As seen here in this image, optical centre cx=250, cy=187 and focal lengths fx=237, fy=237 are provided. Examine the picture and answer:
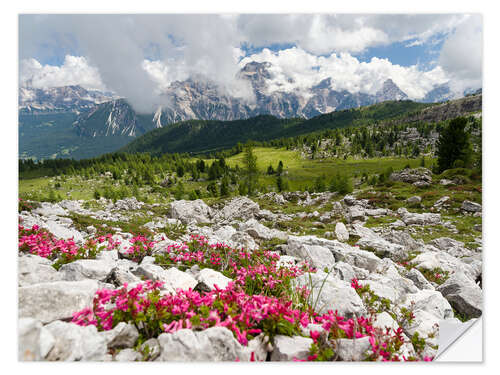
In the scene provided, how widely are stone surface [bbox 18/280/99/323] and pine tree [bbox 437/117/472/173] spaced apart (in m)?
31.1

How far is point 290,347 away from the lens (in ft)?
11.8

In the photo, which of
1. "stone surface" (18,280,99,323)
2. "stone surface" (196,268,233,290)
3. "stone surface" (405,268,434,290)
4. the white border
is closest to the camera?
"stone surface" (18,280,99,323)

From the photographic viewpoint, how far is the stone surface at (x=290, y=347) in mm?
3553

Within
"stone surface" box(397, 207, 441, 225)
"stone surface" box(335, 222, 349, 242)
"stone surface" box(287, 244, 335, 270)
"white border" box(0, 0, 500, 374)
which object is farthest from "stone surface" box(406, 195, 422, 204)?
"stone surface" box(287, 244, 335, 270)

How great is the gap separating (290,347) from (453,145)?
34507mm

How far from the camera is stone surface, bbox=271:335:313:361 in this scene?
3553mm

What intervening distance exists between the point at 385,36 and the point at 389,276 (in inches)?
323

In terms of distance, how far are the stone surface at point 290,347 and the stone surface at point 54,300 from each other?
3068 mm

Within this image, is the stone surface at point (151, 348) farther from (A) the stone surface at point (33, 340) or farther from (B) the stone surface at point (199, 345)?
(A) the stone surface at point (33, 340)

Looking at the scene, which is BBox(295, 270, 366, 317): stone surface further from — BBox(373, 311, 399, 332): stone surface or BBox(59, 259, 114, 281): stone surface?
BBox(59, 259, 114, 281): stone surface

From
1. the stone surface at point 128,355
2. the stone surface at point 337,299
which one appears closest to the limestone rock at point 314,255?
the stone surface at point 337,299
